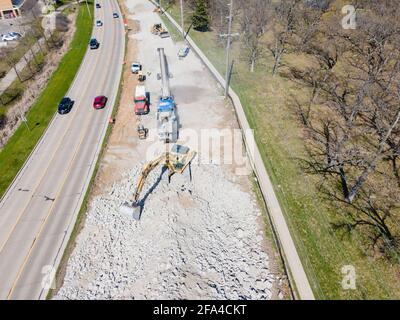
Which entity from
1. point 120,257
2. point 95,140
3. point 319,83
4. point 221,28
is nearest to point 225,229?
point 120,257

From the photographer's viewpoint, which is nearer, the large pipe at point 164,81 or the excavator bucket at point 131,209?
the excavator bucket at point 131,209

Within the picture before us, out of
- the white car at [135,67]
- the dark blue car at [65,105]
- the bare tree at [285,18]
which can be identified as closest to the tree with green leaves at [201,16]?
the bare tree at [285,18]

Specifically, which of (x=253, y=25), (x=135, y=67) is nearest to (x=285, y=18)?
(x=253, y=25)

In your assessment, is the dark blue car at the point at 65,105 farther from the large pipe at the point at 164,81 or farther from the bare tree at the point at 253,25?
the bare tree at the point at 253,25

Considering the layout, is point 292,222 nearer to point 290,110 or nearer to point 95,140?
point 290,110

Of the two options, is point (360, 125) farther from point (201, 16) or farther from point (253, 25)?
point (201, 16)

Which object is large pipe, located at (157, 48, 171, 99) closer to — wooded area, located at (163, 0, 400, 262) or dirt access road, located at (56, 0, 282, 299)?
dirt access road, located at (56, 0, 282, 299)

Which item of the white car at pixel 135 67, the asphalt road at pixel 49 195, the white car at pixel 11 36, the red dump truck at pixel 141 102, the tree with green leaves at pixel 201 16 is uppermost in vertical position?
the tree with green leaves at pixel 201 16
